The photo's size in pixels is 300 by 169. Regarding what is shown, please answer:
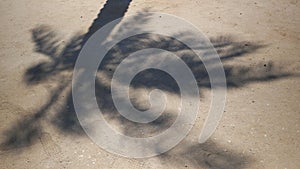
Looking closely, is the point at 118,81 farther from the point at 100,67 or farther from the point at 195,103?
the point at 195,103

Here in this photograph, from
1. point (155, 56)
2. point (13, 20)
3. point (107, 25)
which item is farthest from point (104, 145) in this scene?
point (13, 20)

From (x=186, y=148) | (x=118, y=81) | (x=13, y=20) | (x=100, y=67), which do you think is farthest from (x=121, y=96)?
(x=13, y=20)

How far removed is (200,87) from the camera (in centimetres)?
510

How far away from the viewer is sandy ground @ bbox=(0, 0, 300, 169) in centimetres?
400

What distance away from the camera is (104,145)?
4.22 meters

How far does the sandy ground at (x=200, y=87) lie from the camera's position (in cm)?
400

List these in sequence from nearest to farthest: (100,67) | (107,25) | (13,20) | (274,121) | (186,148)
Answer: (186,148), (274,121), (100,67), (107,25), (13,20)

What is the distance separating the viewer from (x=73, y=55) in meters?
6.14

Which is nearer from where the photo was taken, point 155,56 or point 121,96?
point 121,96

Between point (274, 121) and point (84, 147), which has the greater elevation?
point (274, 121)

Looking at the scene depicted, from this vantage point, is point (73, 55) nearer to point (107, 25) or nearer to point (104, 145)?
point (107, 25)

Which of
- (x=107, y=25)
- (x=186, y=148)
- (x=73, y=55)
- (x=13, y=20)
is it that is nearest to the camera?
(x=186, y=148)

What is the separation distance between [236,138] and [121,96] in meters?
1.87

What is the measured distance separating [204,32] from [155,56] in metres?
1.29
